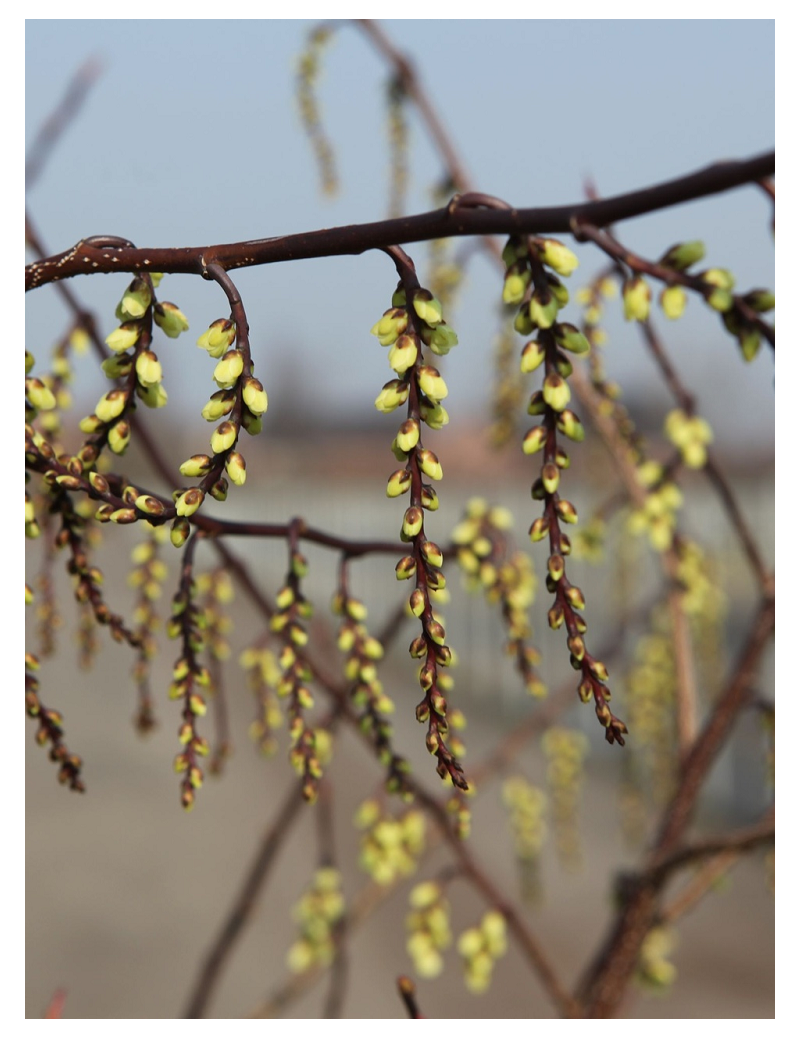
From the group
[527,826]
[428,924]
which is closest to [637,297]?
[428,924]

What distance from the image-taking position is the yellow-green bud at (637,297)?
0.33 m

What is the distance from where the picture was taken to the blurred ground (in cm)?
163

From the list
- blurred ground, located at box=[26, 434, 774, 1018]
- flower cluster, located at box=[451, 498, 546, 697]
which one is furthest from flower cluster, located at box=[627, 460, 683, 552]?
blurred ground, located at box=[26, 434, 774, 1018]

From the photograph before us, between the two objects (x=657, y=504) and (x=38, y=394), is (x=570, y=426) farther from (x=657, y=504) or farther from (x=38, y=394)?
(x=657, y=504)

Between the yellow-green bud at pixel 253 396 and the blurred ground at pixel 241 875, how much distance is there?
0.94 meters

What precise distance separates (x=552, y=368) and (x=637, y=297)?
1.5 inches

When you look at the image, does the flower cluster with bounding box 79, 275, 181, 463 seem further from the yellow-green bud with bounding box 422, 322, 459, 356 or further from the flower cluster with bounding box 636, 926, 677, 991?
the flower cluster with bounding box 636, 926, 677, 991

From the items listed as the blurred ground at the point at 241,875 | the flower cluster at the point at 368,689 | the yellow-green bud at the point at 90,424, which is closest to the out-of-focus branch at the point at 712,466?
the flower cluster at the point at 368,689

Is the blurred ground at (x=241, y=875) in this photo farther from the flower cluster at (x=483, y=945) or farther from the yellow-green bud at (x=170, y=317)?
the yellow-green bud at (x=170, y=317)
